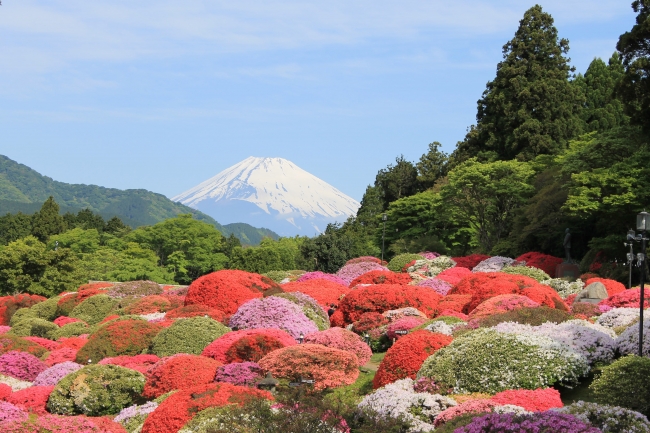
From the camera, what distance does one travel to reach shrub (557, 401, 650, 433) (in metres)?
9.88

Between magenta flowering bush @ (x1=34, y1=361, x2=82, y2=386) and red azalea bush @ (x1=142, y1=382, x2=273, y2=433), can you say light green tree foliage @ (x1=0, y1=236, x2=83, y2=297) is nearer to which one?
magenta flowering bush @ (x1=34, y1=361, x2=82, y2=386)

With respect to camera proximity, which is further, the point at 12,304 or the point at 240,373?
the point at 12,304

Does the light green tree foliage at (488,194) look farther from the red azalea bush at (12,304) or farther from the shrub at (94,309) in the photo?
the red azalea bush at (12,304)

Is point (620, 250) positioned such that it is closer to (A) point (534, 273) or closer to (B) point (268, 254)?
(A) point (534, 273)

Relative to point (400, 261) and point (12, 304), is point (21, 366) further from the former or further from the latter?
point (400, 261)

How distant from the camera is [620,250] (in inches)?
1389

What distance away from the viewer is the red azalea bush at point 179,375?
15852mm

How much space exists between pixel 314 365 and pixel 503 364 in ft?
12.2

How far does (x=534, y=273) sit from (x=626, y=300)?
11.2m

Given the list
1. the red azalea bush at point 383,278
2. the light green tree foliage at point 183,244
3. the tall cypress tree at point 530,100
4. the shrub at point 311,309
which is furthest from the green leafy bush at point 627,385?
the light green tree foliage at point 183,244

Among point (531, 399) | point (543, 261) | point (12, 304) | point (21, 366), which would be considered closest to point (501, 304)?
point (531, 399)

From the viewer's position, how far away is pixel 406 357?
15516 millimetres

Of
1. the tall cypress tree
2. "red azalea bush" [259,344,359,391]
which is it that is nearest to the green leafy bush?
"red azalea bush" [259,344,359,391]

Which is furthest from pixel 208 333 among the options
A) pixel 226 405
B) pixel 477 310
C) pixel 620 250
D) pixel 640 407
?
pixel 620 250
